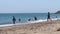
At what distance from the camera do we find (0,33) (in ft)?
61.8

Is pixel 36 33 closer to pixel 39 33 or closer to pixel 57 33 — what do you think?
pixel 39 33

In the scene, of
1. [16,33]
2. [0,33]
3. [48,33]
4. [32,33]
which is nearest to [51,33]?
[48,33]

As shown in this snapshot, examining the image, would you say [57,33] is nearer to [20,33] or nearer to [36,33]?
[36,33]

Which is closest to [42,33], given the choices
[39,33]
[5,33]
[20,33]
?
[39,33]

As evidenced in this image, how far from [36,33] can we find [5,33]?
8.96ft

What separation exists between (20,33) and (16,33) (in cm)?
36

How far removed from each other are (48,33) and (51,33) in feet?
0.85

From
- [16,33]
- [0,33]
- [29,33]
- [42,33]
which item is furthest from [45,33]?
[0,33]

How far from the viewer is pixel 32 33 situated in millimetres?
18562

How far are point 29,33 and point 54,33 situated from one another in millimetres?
2177

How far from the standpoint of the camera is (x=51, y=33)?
59.3 ft

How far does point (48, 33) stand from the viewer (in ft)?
59.5

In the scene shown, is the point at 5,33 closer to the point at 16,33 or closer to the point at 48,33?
the point at 16,33

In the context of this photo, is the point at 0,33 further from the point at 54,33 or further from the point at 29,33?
the point at 54,33
